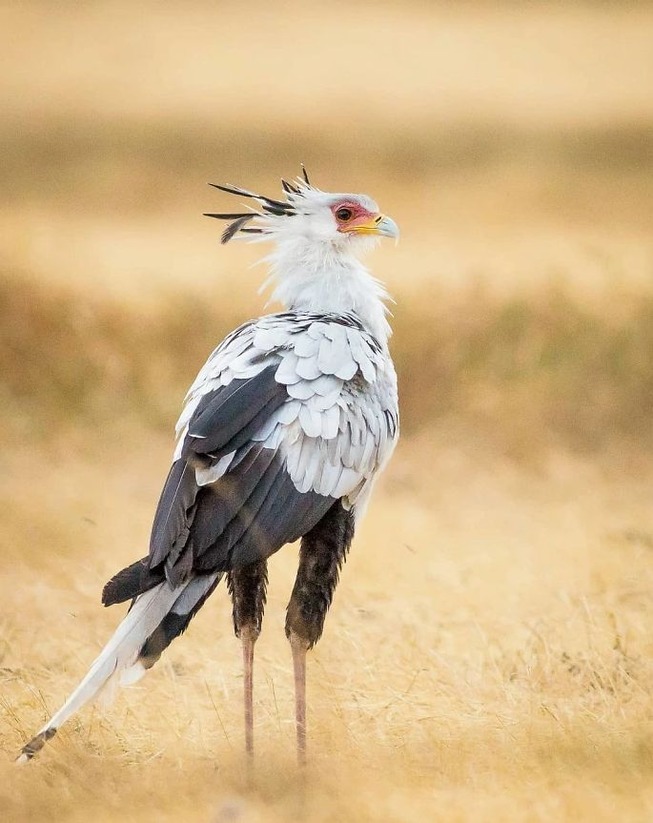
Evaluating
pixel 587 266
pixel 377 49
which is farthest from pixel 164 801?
pixel 377 49

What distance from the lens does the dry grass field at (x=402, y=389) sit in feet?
13.7

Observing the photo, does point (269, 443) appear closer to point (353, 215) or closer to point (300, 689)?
point (300, 689)

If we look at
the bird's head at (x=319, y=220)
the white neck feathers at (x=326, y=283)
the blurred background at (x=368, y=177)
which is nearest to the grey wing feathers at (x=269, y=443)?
the white neck feathers at (x=326, y=283)

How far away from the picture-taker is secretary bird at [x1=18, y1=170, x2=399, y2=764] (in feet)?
12.8

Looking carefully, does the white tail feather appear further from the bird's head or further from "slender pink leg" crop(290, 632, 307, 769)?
the bird's head

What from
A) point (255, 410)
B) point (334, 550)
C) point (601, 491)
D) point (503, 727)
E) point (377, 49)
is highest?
point (377, 49)

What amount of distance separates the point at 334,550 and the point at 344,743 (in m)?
0.71

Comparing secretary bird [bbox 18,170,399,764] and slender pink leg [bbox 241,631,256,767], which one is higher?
secretary bird [bbox 18,170,399,764]

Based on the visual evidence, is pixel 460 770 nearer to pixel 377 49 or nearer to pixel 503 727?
pixel 503 727

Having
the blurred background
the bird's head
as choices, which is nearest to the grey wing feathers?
the bird's head

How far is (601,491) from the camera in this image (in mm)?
8531

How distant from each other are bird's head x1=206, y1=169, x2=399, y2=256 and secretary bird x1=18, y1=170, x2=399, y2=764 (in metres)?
0.22

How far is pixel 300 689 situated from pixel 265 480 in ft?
2.91

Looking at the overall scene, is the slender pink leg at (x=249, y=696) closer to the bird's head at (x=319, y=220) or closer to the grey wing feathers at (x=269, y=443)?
the grey wing feathers at (x=269, y=443)
